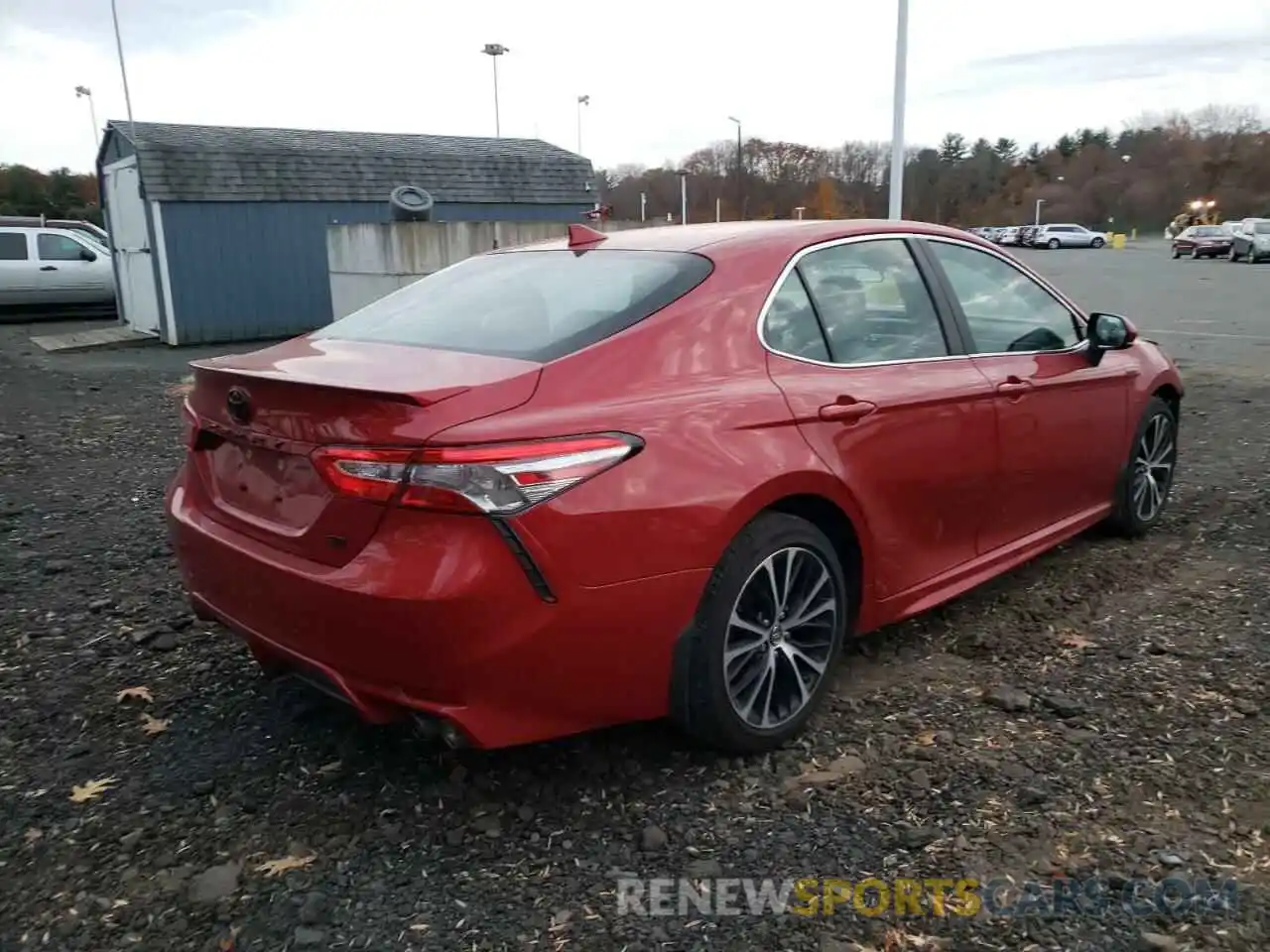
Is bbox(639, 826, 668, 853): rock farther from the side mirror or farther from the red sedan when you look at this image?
the side mirror

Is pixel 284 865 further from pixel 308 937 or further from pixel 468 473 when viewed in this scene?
pixel 468 473

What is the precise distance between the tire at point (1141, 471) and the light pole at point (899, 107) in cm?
1203

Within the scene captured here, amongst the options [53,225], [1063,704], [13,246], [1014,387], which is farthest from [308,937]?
[53,225]

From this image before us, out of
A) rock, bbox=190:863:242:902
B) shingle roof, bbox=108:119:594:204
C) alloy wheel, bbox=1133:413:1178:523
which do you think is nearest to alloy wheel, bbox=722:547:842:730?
rock, bbox=190:863:242:902

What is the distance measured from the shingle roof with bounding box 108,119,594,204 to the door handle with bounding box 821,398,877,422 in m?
14.2

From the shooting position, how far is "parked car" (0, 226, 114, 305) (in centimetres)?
1850

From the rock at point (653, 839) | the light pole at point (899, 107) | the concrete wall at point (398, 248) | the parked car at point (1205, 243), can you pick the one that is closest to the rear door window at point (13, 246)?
the concrete wall at point (398, 248)

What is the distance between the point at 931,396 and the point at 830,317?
461 millimetres

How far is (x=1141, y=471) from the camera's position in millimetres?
4832

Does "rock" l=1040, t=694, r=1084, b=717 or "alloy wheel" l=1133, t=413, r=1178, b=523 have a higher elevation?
"alloy wheel" l=1133, t=413, r=1178, b=523

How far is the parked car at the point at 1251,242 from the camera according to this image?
35281 millimetres

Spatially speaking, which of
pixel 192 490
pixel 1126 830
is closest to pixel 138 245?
pixel 192 490

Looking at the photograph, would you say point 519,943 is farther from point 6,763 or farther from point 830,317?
point 830,317

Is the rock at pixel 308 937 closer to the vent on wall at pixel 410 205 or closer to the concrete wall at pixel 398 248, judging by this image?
the concrete wall at pixel 398 248
